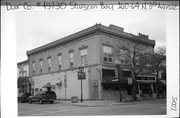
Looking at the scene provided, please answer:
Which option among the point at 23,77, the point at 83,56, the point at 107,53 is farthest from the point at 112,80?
the point at 23,77

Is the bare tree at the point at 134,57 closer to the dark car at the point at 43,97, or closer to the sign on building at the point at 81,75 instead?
the sign on building at the point at 81,75

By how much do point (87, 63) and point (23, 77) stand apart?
180 cm

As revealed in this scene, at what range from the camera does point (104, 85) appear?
23.1 feet

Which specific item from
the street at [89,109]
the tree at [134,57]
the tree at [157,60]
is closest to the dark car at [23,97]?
the street at [89,109]

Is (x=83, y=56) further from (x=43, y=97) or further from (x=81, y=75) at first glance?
A: (x=43, y=97)

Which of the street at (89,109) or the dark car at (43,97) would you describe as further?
the dark car at (43,97)

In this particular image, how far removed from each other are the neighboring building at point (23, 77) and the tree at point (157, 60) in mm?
3375

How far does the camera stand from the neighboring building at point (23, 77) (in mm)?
5898

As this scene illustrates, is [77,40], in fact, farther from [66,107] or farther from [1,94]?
[1,94]

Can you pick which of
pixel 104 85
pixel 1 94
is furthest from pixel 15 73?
pixel 104 85

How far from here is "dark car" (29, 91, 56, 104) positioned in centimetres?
650

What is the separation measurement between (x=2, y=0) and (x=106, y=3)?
2244mm

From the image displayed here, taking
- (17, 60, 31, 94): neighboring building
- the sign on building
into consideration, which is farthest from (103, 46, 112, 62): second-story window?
(17, 60, 31, 94): neighboring building

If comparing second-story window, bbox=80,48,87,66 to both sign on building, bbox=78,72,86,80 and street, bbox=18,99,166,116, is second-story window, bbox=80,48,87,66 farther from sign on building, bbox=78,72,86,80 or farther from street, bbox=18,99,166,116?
street, bbox=18,99,166,116
